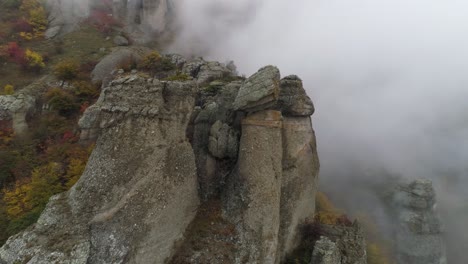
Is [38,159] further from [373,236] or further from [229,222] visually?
[373,236]

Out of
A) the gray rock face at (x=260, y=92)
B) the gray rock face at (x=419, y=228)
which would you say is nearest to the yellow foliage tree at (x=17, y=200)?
the gray rock face at (x=260, y=92)

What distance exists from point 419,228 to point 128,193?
49027mm

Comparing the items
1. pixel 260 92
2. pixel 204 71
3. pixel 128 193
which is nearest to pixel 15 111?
pixel 204 71

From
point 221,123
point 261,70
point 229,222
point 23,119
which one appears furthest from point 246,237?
point 23,119

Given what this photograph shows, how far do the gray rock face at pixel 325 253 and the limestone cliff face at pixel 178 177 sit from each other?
151 centimetres

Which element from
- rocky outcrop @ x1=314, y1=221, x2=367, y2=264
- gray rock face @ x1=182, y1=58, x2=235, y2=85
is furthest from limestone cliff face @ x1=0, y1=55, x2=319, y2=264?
gray rock face @ x1=182, y1=58, x2=235, y2=85

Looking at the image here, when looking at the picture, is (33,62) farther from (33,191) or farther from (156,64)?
(33,191)

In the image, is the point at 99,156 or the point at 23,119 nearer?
the point at 99,156

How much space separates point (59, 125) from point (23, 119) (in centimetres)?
323

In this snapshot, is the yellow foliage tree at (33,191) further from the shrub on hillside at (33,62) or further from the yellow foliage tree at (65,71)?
the shrub on hillside at (33,62)

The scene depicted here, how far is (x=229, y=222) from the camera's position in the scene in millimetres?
15148

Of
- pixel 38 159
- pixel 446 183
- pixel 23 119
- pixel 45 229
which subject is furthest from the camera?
pixel 446 183

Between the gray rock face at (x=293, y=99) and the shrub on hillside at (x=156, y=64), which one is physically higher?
the shrub on hillside at (x=156, y=64)

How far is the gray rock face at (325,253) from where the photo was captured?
15.5 metres
